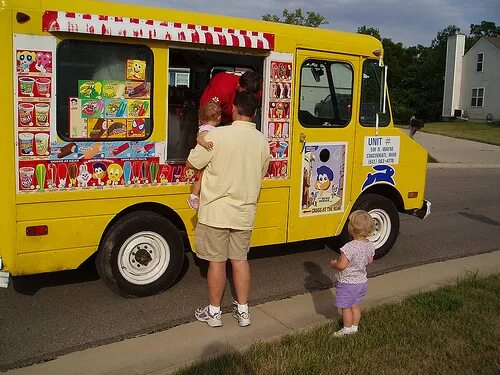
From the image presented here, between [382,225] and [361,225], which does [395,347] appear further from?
[382,225]

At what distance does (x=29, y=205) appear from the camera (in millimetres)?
4434

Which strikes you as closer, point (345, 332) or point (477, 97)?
point (345, 332)

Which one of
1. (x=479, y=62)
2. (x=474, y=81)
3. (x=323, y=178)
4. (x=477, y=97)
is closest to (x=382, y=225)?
(x=323, y=178)

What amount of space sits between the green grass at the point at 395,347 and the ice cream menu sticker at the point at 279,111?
5.61 feet

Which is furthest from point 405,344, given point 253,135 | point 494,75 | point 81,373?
point 494,75

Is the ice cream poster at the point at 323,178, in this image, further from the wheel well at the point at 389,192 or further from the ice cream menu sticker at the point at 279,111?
the wheel well at the point at 389,192

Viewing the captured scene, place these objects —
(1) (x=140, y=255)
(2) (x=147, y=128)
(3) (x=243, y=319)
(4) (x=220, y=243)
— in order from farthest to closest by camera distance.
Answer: (1) (x=140, y=255)
(2) (x=147, y=128)
(3) (x=243, y=319)
(4) (x=220, y=243)

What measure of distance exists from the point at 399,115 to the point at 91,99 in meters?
55.4

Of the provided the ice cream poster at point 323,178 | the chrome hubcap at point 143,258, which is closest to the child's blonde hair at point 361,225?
the ice cream poster at point 323,178

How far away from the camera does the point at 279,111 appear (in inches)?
219

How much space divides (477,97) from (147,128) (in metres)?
47.1

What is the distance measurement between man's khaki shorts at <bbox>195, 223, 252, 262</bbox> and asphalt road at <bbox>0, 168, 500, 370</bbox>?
26.8 inches

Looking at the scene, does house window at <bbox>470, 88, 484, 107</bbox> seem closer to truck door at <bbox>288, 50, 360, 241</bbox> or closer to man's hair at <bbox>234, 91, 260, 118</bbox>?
truck door at <bbox>288, 50, 360, 241</bbox>

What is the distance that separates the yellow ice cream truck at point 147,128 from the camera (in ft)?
14.3
